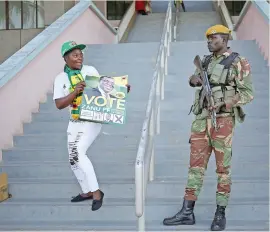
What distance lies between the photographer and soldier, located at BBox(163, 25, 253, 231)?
3896mm

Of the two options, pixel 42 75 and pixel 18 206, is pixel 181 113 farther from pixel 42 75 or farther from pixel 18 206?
pixel 18 206

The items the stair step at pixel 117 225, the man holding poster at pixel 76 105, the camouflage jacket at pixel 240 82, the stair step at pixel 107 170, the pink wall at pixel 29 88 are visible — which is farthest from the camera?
the pink wall at pixel 29 88

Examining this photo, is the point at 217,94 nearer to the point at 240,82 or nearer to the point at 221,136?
the point at 240,82

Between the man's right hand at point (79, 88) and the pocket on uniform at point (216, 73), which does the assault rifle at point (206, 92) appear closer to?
the pocket on uniform at point (216, 73)

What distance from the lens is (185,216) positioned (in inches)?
161

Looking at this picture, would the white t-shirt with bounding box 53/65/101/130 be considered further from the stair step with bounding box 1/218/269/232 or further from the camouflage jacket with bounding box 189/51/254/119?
the camouflage jacket with bounding box 189/51/254/119

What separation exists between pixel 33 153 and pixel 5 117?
558 millimetres

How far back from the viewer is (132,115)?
6.44m

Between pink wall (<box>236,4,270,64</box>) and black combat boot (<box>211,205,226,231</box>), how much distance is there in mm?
4265

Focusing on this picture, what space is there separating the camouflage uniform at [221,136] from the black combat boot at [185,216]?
7 cm

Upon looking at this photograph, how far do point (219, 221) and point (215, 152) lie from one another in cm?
56

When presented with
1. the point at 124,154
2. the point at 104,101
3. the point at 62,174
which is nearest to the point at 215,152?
the point at 104,101

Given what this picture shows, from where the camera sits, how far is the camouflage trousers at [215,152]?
3.95 meters

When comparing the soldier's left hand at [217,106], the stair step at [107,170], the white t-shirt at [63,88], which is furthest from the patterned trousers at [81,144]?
the soldier's left hand at [217,106]
